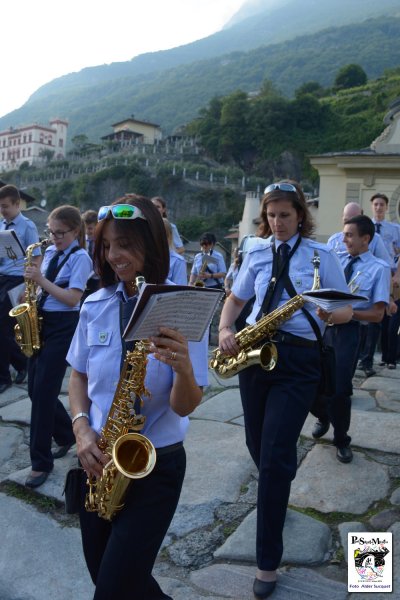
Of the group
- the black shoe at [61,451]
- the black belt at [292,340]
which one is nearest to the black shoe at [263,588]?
the black belt at [292,340]

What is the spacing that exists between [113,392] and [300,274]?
1.68 m

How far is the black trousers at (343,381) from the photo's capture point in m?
5.02

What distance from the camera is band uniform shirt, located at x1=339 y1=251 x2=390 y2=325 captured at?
534 cm

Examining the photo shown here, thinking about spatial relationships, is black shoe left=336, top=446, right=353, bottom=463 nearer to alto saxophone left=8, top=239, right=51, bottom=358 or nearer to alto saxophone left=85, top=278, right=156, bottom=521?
alto saxophone left=8, top=239, right=51, bottom=358

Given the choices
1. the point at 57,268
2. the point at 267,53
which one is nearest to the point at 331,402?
the point at 57,268

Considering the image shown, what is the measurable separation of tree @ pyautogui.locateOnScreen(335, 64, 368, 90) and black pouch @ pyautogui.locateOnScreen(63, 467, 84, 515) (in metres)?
101

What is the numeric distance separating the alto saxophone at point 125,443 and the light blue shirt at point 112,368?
9 centimetres

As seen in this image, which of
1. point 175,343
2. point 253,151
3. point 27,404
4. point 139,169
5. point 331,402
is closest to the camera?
point 175,343

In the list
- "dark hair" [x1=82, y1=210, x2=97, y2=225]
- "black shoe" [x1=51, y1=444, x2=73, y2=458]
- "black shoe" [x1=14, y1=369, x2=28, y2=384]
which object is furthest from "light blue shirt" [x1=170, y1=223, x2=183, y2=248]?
"black shoe" [x1=14, y1=369, x2=28, y2=384]

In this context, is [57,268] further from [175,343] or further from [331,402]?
[175,343]

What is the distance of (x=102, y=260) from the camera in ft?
9.37

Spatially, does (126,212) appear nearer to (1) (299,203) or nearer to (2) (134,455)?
(2) (134,455)

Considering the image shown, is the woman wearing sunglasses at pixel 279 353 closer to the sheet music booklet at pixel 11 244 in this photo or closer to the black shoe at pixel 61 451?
the black shoe at pixel 61 451

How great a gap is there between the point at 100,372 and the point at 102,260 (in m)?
0.55
